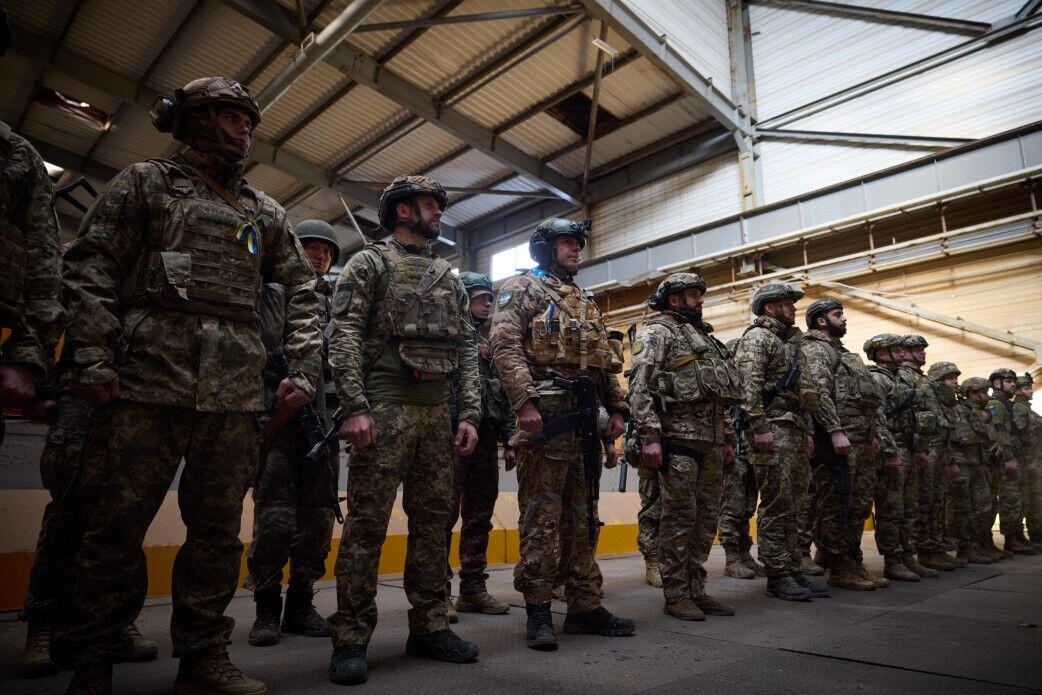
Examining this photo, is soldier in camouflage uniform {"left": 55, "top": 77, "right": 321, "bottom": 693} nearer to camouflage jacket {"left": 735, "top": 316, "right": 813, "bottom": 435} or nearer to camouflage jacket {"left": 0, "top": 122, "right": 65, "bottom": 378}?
camouflage jacket {"left": 0, "top": 122, "right": 65, "bottom": 378}

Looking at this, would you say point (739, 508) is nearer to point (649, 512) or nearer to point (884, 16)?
point (649, 512)

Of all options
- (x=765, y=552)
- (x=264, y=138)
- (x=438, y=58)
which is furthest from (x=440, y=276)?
(x=264, y=138)

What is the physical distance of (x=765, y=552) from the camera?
4.16m

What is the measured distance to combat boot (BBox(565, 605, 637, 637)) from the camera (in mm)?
2953

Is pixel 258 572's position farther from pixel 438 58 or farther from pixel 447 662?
pixel 438 58

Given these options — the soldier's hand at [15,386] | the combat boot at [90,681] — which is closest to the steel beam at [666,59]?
the soldier's hand at [15,386]

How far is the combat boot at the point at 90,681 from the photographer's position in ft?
5.68

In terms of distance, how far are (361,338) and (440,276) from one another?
45cm

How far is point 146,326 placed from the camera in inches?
76.4

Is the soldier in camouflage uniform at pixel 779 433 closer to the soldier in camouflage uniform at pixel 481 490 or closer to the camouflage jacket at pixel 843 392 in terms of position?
the camouflage jacket at pixel 843 392

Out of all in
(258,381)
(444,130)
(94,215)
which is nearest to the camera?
(94,215)

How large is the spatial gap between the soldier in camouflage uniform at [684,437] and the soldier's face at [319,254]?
1932mm

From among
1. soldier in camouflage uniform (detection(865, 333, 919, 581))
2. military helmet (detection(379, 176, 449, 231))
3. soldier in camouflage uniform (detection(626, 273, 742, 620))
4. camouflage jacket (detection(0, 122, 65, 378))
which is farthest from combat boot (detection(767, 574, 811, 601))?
camouflage jacket (detection(0, 122, 65, 378))

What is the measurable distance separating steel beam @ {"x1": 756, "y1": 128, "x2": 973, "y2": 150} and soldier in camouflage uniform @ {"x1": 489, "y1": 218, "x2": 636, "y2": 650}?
1013 cm
